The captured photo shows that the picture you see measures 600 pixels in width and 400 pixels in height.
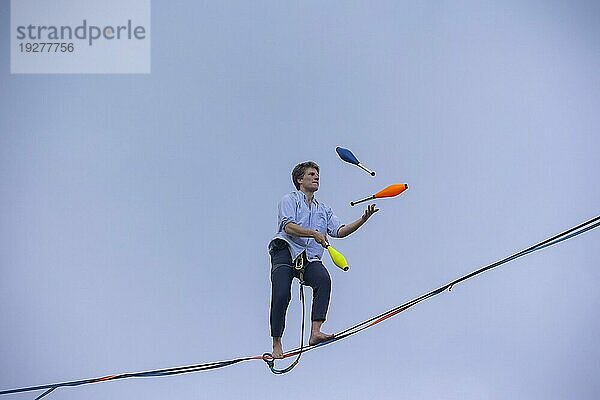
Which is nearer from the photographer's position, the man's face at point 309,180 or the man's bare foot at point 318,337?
the man's bare foot at point 318,337

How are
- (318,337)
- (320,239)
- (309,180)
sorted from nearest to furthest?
(320,239) → (318,337) → (309,180)

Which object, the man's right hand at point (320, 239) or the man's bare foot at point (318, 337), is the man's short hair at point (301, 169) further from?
the man's bare foot at point (318, 337)

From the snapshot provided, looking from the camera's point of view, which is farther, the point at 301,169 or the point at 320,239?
the point at 301,169

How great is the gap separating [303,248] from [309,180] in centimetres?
28

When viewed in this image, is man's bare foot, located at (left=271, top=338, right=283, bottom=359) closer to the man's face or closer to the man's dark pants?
the man's dark pants

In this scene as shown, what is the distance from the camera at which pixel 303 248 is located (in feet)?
13.7

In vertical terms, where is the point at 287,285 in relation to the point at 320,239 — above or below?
below

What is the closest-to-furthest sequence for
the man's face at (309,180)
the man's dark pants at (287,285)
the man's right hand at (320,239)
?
the man's right hand at (320,239) → the man's dark pants at (287,285) → the man's face at (309,180)

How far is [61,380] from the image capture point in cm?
602

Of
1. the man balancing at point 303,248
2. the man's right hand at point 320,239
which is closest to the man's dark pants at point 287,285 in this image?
the man balancing at point 303,248

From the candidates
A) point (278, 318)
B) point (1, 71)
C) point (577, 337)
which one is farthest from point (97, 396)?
point (577, 337)

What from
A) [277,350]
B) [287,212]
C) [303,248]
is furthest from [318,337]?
[287,212]

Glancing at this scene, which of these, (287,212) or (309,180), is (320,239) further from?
(309,180)

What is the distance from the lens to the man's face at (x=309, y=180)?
4258 millimetres
